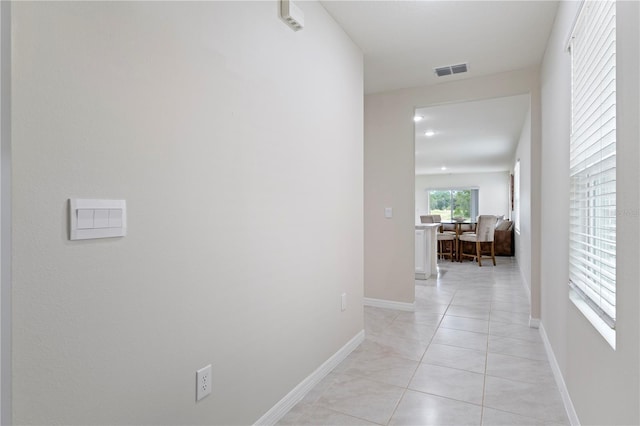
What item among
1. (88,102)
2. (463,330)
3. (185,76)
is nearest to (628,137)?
(185,76)

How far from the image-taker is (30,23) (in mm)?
888

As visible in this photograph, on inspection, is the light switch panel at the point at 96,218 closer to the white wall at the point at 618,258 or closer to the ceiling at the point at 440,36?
the white wall at the point at 618,258

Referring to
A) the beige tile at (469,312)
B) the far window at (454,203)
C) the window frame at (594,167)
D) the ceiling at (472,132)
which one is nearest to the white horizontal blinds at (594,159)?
the window frame at (594,167)

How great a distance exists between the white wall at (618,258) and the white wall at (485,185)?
33.2ft

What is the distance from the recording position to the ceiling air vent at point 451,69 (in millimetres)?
3344

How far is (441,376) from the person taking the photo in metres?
2.35

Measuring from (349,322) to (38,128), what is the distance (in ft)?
7.61

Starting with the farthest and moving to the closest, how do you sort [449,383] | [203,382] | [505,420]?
[449,383], [505,420], [203,382]

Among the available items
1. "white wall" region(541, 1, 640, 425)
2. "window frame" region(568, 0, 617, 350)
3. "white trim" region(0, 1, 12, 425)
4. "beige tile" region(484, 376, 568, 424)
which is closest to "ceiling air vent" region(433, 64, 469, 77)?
"white wall" region(541, 1, 640, 425)

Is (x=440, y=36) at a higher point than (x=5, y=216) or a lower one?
higher

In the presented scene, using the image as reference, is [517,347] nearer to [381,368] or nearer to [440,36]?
[381,368]

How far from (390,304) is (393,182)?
1326 millimetres

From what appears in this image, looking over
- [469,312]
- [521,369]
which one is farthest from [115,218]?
[469,312]

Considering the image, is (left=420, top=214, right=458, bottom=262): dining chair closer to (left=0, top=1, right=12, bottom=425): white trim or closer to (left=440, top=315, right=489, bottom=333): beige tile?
(left=440, top=315, right=489, bottom=333): beige tile
